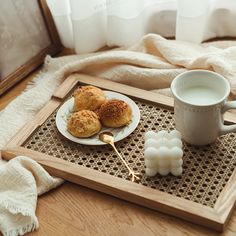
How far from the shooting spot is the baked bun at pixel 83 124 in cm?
95

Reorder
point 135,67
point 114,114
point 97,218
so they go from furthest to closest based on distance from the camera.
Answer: point 135,67
point 114,114
point 97,218

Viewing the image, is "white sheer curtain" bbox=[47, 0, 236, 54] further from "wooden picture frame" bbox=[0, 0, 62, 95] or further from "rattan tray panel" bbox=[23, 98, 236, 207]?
"rattan tray panel" bbox=[23, 98, 236, 207]

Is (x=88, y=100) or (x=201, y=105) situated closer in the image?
(x=201, y=105)

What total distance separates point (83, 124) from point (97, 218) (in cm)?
18

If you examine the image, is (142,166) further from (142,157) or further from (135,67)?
(135,67)

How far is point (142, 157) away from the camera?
36.7 inches

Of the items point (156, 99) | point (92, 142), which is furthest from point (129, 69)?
point (92, 142)

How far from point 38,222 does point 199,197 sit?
26cm

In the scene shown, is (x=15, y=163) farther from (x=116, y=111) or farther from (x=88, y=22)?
(x=88, y=22)

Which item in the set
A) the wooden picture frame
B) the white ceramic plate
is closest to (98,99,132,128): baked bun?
the white ceramic plate

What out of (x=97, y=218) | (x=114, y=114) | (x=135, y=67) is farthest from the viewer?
(x=135, y=67)

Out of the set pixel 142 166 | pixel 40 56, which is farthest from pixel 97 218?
pixel 40 56

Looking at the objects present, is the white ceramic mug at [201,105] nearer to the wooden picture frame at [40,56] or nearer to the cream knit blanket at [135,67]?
the cream knit blanket at [135,67]

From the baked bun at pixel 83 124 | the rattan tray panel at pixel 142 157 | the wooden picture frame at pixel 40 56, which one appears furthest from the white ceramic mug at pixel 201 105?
the wooden picture frame at pixel 40 56
